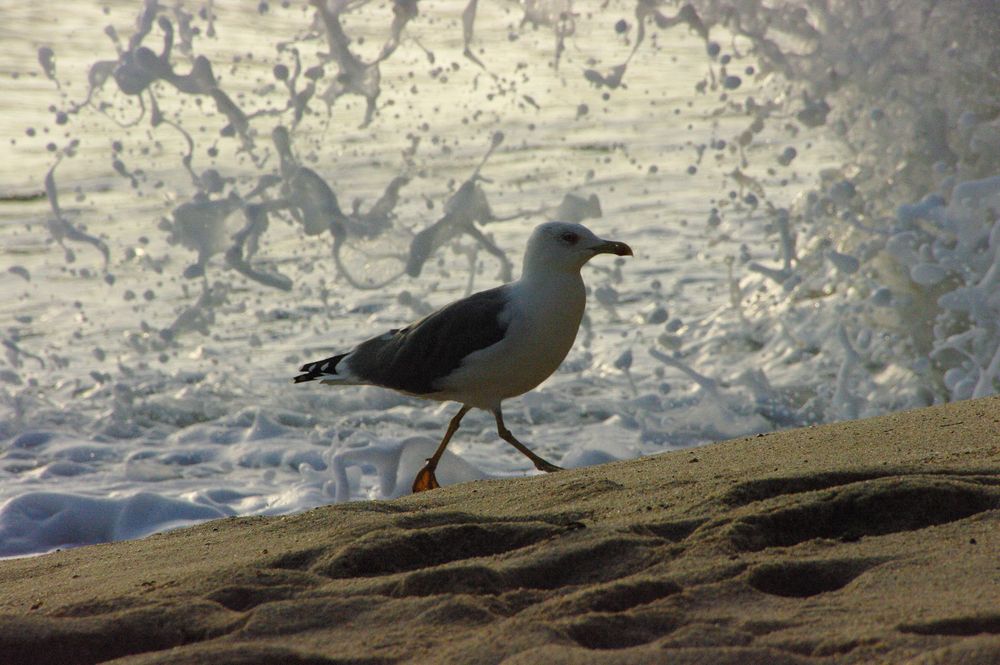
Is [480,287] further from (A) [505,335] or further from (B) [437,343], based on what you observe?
(A) [505,335]

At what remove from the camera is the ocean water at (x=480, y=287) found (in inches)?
245

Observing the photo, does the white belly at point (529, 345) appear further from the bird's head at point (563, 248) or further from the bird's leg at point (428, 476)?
the bird's leg at point (428, 476)

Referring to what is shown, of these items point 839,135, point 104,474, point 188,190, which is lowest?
point 104,474

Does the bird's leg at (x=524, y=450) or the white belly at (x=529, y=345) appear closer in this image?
the white belly at (x=529, y=345)

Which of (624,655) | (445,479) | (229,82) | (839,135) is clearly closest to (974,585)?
(624,655)

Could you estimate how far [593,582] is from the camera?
8.54 feet

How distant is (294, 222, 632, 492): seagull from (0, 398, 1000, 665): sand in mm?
1701

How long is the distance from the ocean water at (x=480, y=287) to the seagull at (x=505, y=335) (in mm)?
548

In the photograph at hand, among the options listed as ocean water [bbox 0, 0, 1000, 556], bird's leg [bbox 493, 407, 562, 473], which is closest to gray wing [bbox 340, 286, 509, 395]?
bird's leg [bbox 493, 407, 562, 473]

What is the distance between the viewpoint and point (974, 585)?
2.36m

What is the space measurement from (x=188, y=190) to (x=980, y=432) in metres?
8.20

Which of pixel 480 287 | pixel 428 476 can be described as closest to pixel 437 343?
pixel 428 476

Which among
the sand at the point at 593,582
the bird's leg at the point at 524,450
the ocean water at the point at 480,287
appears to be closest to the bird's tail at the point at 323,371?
the ocean water at the point at 480,287

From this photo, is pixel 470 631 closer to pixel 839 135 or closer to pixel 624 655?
pixel 624 655
